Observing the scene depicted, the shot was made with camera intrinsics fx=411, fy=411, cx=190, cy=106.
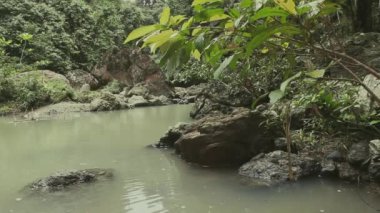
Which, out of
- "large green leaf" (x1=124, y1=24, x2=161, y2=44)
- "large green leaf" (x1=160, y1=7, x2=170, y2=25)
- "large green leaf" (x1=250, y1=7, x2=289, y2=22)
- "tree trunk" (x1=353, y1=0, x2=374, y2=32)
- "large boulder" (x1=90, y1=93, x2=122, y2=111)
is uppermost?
"tree trunk" (x1=353, y1=0, x2=374, y2=32)

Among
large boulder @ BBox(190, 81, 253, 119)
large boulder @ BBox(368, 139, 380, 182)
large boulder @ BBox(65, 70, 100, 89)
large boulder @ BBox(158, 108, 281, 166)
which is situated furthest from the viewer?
large boulder @ BBox(65, 70, 100, 89)

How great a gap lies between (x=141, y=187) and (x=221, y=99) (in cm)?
456

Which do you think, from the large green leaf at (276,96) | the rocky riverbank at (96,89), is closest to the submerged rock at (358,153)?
the large green leaf at (276,96)

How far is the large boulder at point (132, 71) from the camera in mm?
15953

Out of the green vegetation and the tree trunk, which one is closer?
the green vegetation

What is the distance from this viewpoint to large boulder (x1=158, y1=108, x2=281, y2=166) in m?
5.61

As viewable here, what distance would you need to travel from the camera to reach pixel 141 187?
15.5ft

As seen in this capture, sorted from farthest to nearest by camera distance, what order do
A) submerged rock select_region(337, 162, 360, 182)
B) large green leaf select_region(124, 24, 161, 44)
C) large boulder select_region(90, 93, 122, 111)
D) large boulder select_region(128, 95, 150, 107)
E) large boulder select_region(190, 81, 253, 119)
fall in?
large boulder select_region(128, 95, 150, 107) → large boulder select_region(90, 93, 122, 111) → large boulder select_region(190, 81, 253, 119) → submerged rock select_region(337, 162, 360, 182) → large green leaf select_region(124, 24, 161, 44)

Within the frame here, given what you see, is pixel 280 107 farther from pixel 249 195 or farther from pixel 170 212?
pixel 170 212

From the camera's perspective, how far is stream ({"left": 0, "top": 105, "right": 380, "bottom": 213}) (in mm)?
4008

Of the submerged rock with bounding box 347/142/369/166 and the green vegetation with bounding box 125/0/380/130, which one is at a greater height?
the green vegetation with bounding box 125/0/380/130

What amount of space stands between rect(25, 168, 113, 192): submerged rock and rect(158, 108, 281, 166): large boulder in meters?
1.28

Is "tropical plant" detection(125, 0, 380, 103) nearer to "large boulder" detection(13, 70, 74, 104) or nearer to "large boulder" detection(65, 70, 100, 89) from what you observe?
"large boulder" detection(13, 70, 74, 104)

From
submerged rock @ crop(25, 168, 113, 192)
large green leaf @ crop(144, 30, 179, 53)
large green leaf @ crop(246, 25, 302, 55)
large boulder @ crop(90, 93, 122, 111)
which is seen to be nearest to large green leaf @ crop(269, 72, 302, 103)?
large green leaf @ crop(246, 25, 302, 55)
